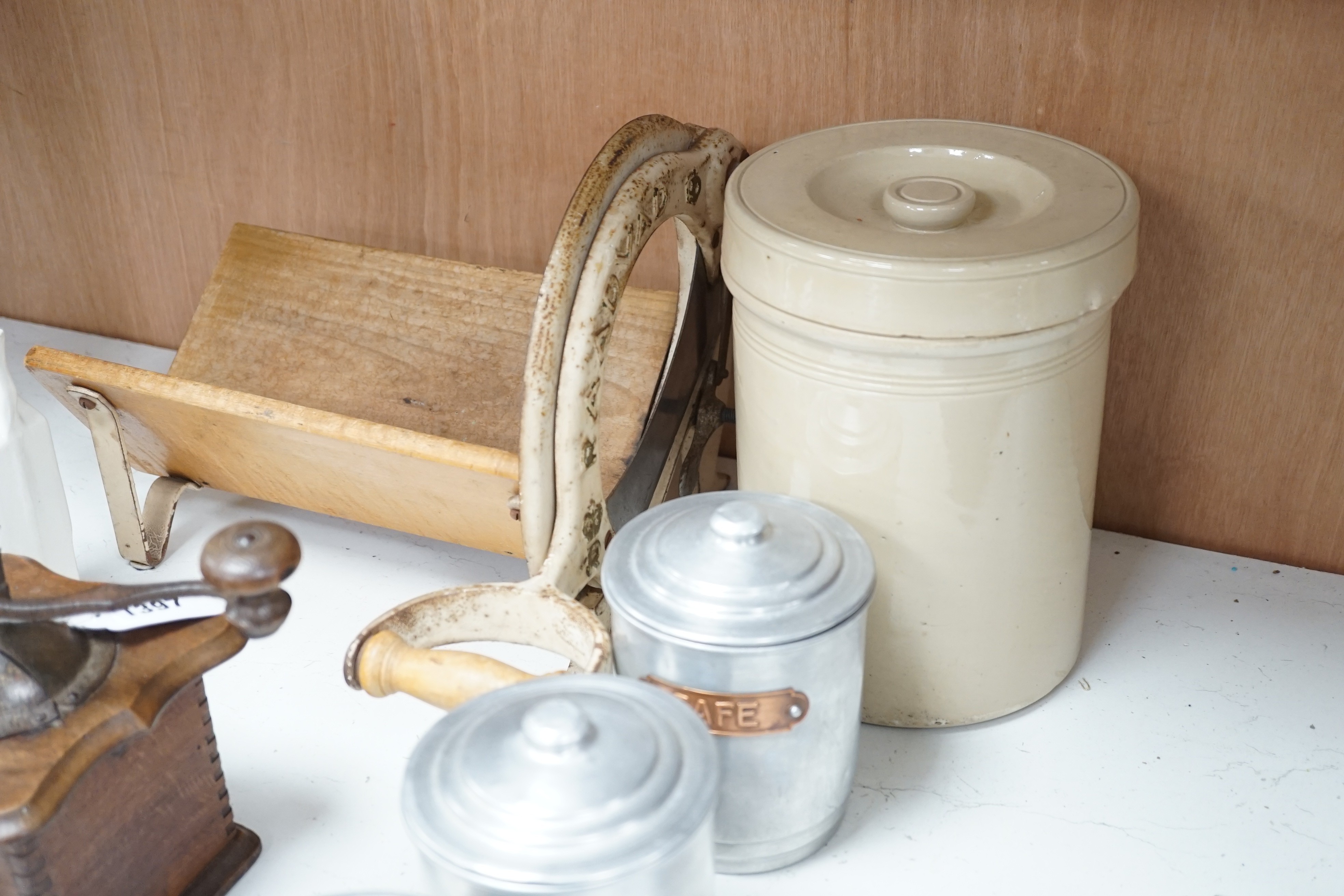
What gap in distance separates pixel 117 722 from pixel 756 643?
0.37m

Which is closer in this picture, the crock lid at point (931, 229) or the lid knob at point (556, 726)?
the lid knob at point (556, 726)

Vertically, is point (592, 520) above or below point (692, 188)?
below

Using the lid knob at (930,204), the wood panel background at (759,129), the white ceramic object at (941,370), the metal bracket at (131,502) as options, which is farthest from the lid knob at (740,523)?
the metal bracket at (131,502)

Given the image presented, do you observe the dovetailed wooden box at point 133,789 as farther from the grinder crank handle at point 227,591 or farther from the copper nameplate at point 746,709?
the copper nameplate at point 746,709

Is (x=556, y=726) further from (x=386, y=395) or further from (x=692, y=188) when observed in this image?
(x=386, y=395)

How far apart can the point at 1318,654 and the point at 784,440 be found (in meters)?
0.52

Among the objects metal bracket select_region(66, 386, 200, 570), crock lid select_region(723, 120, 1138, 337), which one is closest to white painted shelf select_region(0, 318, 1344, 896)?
metal bracket select_region(66, 386, 200, 570)

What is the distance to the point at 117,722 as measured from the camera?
28.4 inches

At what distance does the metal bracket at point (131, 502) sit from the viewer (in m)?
1.13

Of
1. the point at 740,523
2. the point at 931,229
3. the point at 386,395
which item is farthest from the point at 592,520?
the point at 386,395

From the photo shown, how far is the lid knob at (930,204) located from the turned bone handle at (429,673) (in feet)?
1.35

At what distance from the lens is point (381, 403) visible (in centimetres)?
131

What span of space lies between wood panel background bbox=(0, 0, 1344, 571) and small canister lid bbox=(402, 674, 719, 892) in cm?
69

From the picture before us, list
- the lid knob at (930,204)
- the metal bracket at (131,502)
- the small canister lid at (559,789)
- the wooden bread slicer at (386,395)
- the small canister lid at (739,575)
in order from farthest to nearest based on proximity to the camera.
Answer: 1. the metal bracket at (131,502)
2. the wooden bread slicer at (386,395)
3. the lid knob at (930,204)
4. the small canister lid at (739,575)
5. the small canister lid at (559,789)
